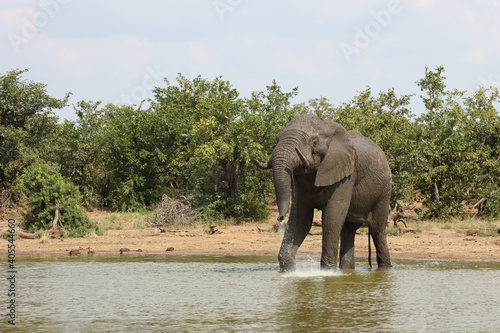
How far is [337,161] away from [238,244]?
26.4 feet

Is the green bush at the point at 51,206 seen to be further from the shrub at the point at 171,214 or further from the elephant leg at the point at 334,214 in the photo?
the elephant leg at the point at 334,214

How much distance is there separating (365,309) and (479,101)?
20565mm

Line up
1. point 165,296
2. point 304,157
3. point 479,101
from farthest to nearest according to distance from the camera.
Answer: point 479,101
point 304,157
point 165,296

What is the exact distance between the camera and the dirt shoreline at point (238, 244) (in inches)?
698

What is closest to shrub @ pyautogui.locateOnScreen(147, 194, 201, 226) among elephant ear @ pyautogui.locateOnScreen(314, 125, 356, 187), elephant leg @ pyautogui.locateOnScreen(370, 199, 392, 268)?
elephant leg @ pyautogui.locateOnScreen(370, 199, 392, 268)

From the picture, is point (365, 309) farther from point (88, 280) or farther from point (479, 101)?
point (479, 101)

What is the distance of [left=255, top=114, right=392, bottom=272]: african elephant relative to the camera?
11.7 metres

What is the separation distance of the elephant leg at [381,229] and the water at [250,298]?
1.01ft

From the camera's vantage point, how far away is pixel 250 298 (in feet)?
34.4

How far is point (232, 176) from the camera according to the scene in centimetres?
2645

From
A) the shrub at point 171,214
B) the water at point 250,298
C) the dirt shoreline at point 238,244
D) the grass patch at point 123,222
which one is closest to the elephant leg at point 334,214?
the water at point 250,298

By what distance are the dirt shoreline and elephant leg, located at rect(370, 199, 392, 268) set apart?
8.94ft

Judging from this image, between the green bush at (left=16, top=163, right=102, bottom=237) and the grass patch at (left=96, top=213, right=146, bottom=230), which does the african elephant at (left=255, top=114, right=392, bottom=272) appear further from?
the grass patch at (left=96, top=213, right=146, bottom=230)

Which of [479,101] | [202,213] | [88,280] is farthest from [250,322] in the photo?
[479,101]
